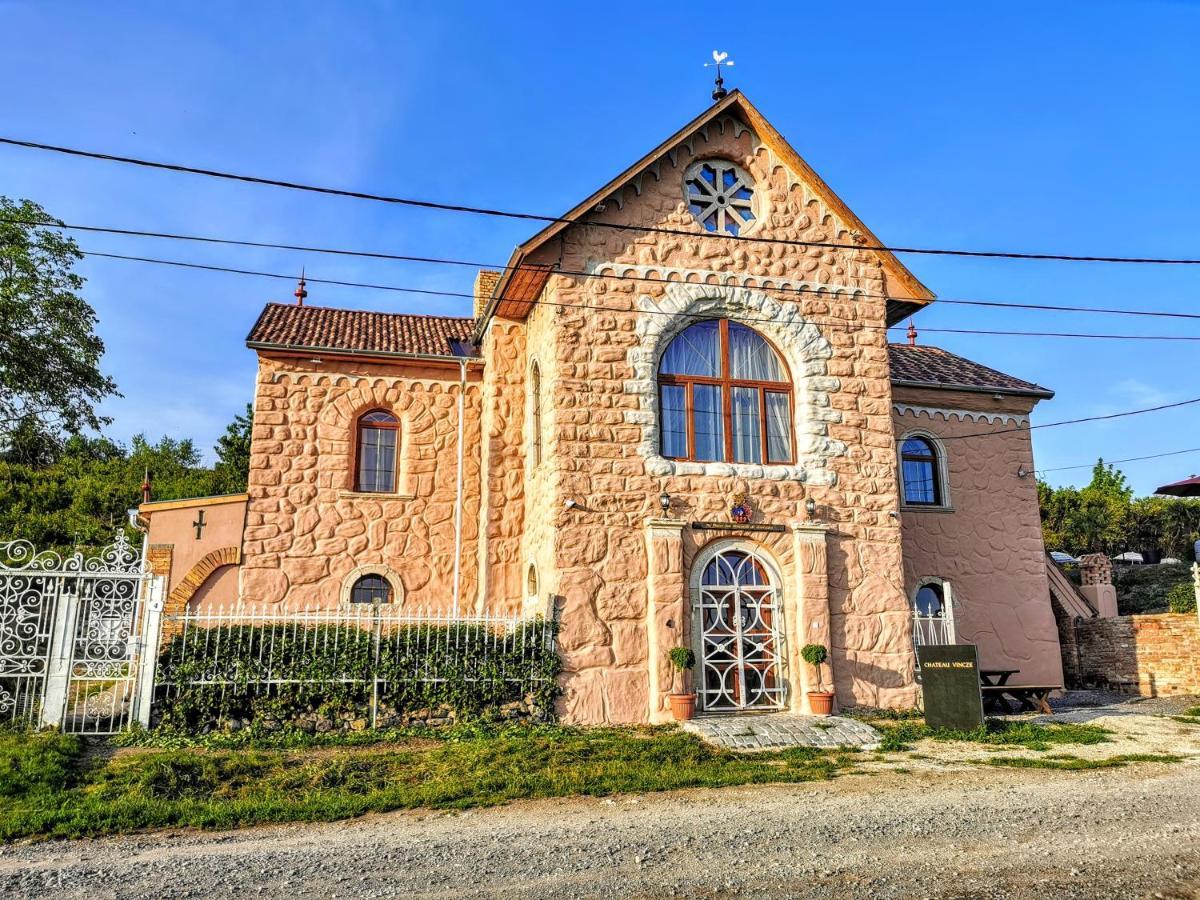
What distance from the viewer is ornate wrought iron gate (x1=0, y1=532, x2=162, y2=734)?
1139 centimetres

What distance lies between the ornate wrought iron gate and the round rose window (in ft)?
33.8

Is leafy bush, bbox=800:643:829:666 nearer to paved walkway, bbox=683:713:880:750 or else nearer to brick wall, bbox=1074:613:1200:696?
paved walkway, bbox=683:713:880:750

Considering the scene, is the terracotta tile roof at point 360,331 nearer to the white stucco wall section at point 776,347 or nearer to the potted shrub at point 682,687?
the white stucco wall section at point 776,347

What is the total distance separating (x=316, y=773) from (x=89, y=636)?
4.20 m

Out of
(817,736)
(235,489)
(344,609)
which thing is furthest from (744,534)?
(235,489)

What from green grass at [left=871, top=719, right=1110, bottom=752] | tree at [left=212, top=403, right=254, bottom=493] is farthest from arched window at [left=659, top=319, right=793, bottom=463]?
tree at [left=212, top=403, right=254, bottom=493]

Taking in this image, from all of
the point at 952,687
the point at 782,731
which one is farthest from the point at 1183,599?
the point at 782,731

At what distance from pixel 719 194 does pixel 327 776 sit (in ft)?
A: 37.0

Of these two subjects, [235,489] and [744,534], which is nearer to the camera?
[744,534]

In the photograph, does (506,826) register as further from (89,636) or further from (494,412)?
(494,412)

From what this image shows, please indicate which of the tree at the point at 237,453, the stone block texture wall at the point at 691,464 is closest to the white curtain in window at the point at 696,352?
the stone block texture wall at the point at 691,464

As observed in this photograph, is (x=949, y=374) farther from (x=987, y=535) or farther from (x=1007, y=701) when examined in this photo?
(x=1007, y=701)

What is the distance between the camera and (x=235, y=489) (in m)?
32.9

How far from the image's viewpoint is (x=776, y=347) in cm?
1577
